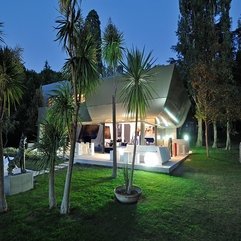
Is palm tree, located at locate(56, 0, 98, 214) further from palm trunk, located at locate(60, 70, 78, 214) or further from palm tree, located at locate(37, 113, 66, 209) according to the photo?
palm tree, located at locate(37, 113, 66, 209)

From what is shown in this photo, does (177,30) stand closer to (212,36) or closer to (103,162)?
(212,36)

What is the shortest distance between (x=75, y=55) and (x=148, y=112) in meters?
9.24

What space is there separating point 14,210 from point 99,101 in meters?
10.3

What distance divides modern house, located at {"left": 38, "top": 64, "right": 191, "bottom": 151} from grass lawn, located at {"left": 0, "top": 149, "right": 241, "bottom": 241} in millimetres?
5683

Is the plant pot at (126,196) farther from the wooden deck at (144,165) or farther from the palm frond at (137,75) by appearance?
the wooden deck at (144,165)

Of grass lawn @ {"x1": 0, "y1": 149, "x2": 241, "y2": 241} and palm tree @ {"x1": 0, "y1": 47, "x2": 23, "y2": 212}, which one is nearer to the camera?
grass lawn @ {"x1": 0, "y1": 149, "x2": 241, "y2": 241}

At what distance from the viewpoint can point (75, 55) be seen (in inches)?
222

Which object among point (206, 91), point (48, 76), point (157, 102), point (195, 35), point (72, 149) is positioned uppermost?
point (195, 35)

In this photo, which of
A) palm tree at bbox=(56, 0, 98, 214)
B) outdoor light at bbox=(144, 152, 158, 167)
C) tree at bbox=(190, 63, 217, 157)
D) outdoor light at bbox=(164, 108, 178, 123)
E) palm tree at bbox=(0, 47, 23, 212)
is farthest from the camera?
tree at bbox=(190, 63, 217, 157)

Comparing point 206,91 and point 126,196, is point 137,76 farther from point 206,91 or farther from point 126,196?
point 206,91

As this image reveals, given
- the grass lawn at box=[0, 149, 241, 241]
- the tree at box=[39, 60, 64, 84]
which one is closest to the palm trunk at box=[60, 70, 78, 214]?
the grass lawn at box=[0, 149, 241, 241]

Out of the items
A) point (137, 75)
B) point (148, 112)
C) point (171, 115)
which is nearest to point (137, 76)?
point (137, 75)

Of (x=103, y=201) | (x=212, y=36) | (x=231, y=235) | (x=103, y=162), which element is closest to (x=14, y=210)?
(x=103, y=201)

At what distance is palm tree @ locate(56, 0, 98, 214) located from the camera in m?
5.47
